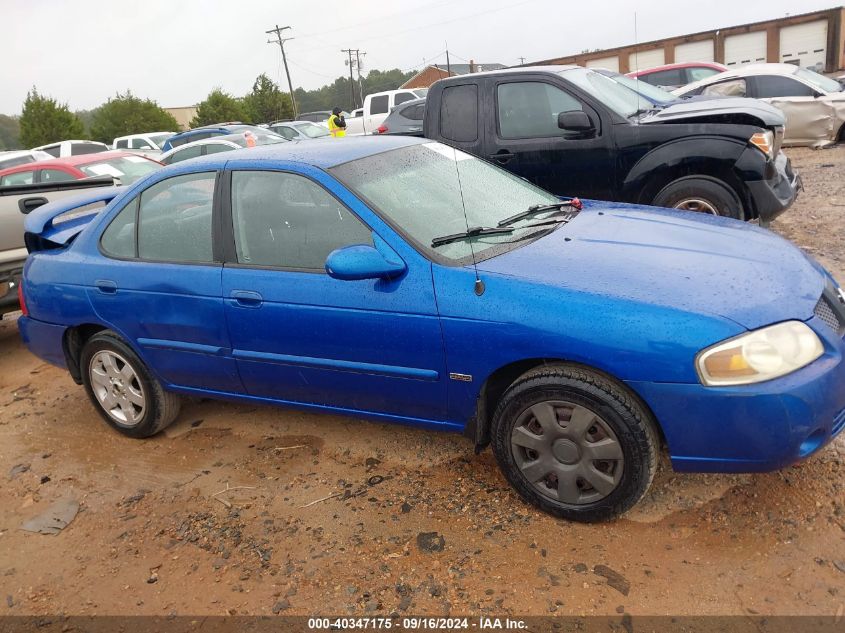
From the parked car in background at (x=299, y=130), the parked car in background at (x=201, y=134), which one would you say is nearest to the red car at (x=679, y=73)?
the parked car in background at (x=201, y=134)

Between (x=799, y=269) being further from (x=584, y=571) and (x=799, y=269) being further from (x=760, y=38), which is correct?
(x=760, y=38)

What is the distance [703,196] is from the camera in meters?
5.94

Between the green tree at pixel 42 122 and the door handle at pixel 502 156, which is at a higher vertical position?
the green tree at pixel 42 122

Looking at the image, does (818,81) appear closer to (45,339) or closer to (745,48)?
(45,339)

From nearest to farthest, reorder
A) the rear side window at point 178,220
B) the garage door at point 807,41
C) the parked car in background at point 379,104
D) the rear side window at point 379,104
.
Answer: the rear side window at point 178,220
the parked car in background at point 379,104
the rear side window at point 379,104
the garage door at point 807,41

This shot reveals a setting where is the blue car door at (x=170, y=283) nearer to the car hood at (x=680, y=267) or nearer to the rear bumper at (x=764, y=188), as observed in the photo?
the car hood at (x=680, y=267)

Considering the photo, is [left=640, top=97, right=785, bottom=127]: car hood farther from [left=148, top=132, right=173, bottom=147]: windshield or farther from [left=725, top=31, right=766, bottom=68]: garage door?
[left=725, top=31, right=766, bottom=68]: garage door

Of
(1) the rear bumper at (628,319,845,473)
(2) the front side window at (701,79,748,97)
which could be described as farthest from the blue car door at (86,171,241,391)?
(2) the front side window at (701,79,748,97)

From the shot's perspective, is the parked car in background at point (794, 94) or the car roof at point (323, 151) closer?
the car roof at point (323, 151)

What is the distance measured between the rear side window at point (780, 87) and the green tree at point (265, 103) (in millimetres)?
42575

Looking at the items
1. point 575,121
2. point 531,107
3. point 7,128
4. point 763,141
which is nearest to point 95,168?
point 531,107

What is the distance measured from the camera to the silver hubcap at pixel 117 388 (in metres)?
4.27

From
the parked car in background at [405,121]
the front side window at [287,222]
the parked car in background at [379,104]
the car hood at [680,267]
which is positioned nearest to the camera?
the car hood at [680,267]

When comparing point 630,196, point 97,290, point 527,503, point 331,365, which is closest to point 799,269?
point 527,503
